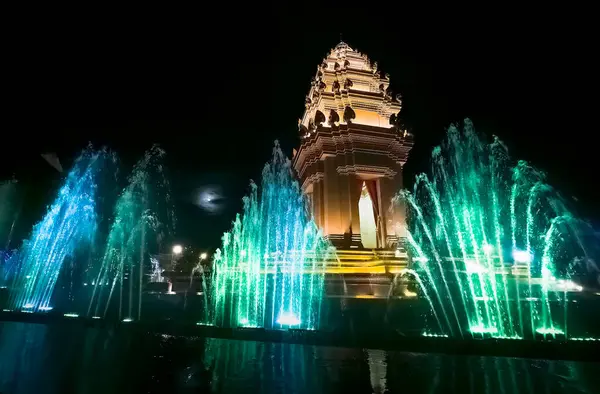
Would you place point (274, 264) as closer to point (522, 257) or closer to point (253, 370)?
point (253, 370)

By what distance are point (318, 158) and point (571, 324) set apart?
16.4m

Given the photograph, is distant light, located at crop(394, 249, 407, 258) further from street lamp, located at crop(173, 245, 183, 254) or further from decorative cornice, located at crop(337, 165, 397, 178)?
street lamp, located at crop(173, 245, 183, 254)

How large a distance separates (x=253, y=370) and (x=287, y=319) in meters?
8.93

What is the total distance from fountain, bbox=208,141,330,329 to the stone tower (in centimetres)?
149

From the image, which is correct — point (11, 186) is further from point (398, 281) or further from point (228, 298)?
point (398, 281)

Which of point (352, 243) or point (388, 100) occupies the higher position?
point (388, 100)

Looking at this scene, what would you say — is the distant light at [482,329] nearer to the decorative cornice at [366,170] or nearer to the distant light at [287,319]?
the distant light at [287,319]

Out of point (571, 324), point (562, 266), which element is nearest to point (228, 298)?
point (571, 324)

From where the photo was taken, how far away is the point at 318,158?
25906mm

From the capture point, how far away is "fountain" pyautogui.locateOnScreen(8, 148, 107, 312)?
20.3 m

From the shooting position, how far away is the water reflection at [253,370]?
6.53 m

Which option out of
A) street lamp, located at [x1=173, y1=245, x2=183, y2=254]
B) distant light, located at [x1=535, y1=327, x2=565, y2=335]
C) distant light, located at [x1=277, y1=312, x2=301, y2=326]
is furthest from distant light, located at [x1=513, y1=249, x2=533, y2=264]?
street lamp, located at [x1=173, y1=245, x2=183, y2=254]

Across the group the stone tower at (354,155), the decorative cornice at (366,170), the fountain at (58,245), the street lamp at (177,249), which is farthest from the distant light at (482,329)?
the street lamp at (177,249)

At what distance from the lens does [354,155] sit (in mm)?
24688
